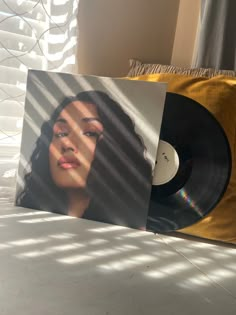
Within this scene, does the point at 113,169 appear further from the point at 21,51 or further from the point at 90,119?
the point at 21,51

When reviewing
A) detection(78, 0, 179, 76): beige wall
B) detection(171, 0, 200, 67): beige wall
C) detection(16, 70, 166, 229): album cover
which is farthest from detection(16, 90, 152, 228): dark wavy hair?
detection(171, 0, 200, 67): beige wall

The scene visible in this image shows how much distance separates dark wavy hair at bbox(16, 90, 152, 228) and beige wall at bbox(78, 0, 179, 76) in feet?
0.76

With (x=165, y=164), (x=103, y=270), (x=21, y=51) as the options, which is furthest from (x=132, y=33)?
(x=103, y=270)

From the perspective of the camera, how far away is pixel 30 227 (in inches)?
29.2

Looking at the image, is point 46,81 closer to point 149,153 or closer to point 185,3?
point 149,153

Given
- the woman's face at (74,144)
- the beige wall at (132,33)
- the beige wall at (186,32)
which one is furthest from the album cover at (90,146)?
the beige wall at (186,32)

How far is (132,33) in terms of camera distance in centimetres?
102

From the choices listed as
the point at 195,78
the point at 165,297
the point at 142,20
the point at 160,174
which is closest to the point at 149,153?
the point at 160,174

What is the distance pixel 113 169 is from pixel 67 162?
0.34ft

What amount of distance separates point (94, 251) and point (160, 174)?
22cm

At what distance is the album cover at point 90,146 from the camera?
775 mm

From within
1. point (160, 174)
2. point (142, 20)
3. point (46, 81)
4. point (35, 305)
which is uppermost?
point (142, 20)

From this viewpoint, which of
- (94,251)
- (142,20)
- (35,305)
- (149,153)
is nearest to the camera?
(35,305)

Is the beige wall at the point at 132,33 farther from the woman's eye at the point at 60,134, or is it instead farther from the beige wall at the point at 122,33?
the woman's eye at the point at 60,134
